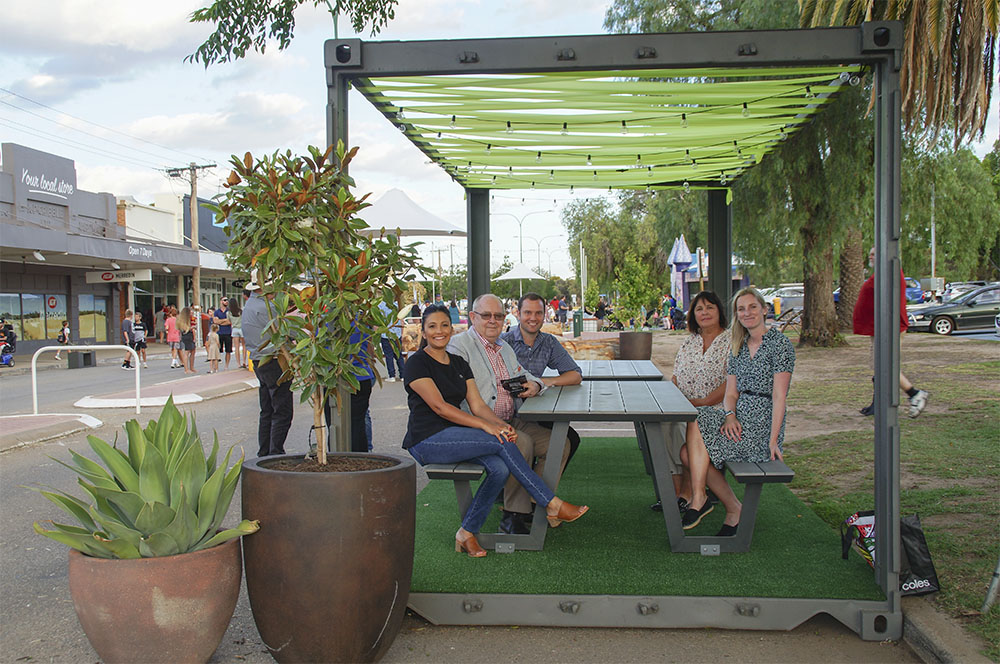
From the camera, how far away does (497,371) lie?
5.89 meters

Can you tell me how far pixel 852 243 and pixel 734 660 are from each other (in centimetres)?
1971

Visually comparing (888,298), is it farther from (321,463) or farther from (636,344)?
(636,344)

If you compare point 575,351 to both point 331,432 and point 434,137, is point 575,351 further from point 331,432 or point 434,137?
point 331,432

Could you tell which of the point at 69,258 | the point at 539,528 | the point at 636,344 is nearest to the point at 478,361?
the point at 539,528

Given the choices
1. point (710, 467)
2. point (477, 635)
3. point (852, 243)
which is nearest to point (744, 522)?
point (710, 467)

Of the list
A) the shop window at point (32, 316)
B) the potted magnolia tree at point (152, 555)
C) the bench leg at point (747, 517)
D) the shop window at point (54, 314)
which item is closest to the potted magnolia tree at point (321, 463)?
the potted magnolia tree at point (152, 555)

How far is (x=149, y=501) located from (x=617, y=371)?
5.32m

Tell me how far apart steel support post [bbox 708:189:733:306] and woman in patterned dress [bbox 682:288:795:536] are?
3858mm

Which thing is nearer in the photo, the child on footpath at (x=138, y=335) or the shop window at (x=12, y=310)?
the child on footpath at (x=138, y=335)

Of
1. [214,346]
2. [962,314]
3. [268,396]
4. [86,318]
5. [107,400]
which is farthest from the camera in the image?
[86,318]

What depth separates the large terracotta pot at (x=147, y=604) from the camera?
10.9 feet

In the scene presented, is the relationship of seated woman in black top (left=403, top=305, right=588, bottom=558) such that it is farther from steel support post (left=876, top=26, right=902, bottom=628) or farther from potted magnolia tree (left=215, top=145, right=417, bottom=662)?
steel support post (left=876, top=26, right=902, bottom=628)

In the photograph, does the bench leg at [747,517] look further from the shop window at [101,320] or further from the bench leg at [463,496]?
the shop window at [101,320]

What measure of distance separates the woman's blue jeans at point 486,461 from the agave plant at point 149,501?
1.47 metres
